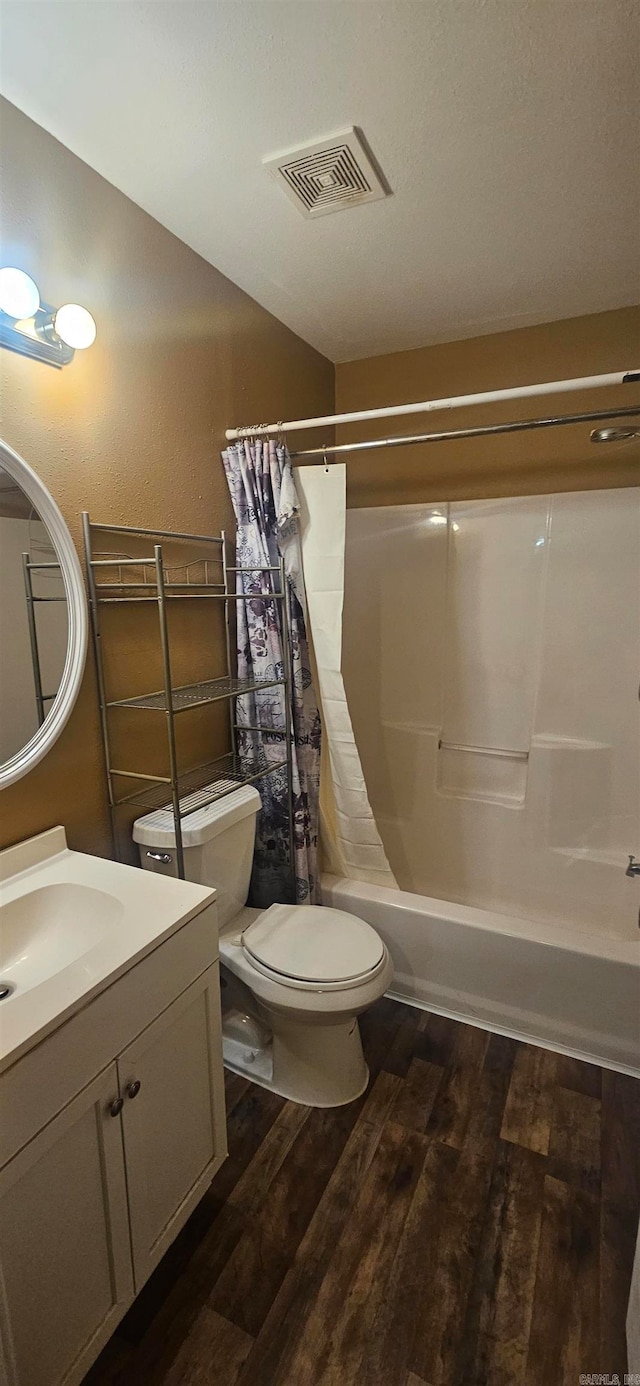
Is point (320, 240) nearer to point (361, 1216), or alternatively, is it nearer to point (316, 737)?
point (316, 737)

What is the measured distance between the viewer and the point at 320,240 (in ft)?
5.32

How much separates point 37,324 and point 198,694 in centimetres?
95

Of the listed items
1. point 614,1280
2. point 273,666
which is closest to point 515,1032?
point 614,1280

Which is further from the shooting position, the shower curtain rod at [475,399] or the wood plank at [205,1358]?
the shower curtain rod at [475,399]

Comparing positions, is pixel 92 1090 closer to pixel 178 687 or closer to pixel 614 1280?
pixel 178 687

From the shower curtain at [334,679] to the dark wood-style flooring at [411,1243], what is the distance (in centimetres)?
67

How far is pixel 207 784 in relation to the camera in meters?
1.78

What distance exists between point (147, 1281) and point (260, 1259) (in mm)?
234

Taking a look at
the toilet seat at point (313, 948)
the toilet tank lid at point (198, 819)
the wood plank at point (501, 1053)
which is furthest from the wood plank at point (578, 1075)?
the toilet tank lid at point (198, 819)

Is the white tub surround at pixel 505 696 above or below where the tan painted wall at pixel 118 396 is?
below

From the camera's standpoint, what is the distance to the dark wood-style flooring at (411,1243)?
3.63 ft

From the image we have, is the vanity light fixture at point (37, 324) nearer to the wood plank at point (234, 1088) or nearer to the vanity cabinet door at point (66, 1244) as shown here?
the vanity cabinet door at point (66, 1244)

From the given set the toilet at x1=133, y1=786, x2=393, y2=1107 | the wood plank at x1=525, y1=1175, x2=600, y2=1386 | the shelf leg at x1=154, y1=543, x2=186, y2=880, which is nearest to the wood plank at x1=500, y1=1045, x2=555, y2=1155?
the wood plank at x1=525, y1=1175, x2=600, y2=1386

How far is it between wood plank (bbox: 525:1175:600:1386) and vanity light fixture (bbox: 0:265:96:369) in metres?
2.20
